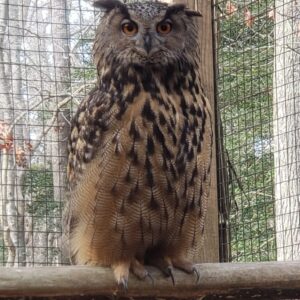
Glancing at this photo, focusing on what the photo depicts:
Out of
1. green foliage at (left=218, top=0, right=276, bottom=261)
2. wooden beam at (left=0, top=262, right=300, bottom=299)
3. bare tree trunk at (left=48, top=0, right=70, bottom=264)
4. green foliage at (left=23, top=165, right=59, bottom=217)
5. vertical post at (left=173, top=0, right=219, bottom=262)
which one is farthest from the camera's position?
green foliage at (left=23, top=165, right=59, bottom=217)

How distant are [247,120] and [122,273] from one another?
161cm

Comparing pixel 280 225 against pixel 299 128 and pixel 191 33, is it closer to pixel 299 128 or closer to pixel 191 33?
pixel 299 128

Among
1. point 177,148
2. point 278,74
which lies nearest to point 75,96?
point 278,74

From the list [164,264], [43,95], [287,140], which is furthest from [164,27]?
[43,95]

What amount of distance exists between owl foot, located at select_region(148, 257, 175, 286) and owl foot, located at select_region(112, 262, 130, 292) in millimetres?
121

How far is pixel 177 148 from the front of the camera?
7.07 feet

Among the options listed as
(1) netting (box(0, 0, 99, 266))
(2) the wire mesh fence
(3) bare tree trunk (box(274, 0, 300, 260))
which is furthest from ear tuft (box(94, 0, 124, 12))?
(3) bare tree trunk (box(274, 0, 300, 260))

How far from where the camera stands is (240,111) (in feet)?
11.3

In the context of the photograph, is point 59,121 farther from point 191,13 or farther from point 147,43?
point 147,43

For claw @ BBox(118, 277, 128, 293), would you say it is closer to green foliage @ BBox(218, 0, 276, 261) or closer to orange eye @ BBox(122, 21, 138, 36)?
orange eye @ BBox(122, 21, 138, 36)

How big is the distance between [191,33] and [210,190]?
0.59 m

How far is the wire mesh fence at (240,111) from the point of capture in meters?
3.35

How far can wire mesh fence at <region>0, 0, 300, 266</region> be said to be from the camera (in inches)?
132

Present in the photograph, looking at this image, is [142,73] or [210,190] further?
[210,190]
